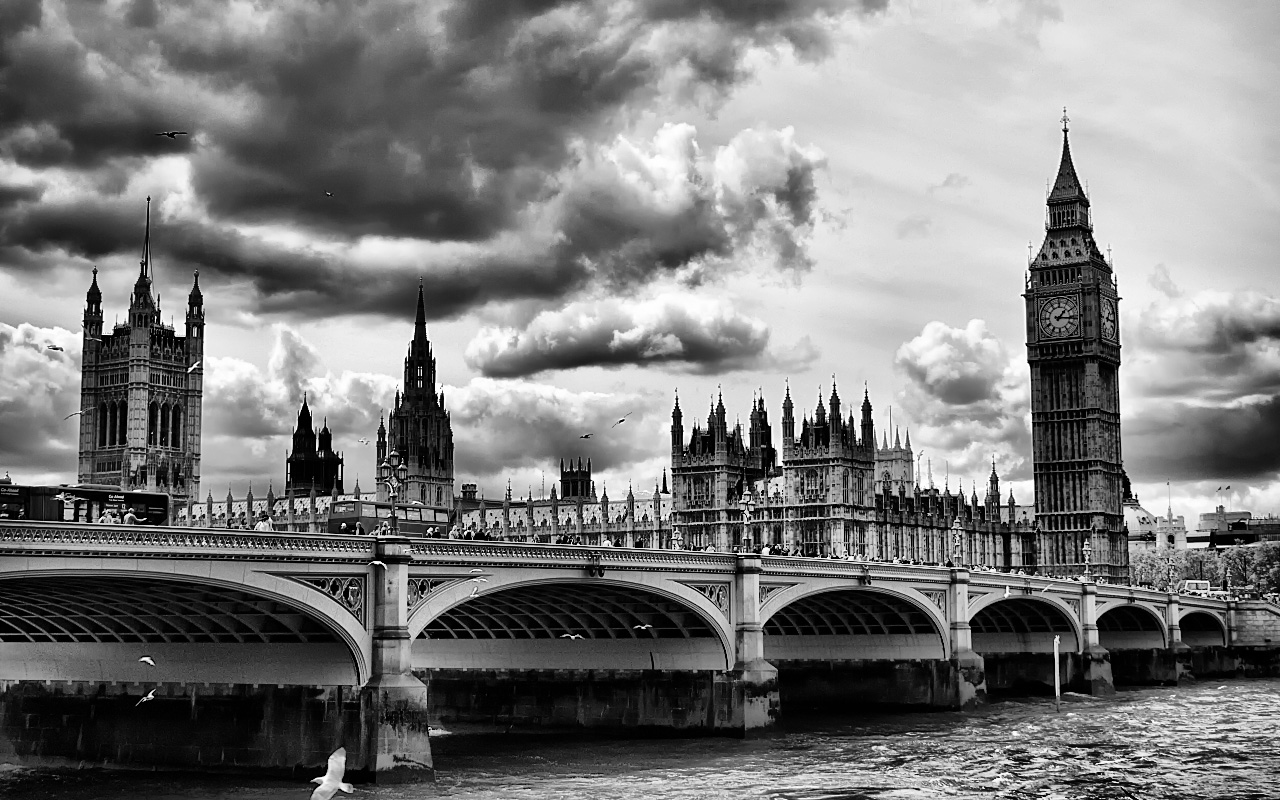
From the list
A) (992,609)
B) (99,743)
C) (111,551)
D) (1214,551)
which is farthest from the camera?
(1214,551)

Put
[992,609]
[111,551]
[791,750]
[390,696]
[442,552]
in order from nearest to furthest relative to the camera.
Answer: [111,551] → [390,696] → [442,552] → [791,750] → [992,609]

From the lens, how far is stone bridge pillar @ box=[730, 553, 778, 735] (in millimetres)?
58031

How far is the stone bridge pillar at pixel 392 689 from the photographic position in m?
43.3

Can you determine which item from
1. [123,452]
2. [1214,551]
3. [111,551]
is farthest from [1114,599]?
[123,452]

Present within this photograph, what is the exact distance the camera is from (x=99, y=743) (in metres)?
50.6

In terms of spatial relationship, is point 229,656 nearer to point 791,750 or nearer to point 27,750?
point 27,750

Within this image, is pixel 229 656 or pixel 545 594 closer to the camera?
pixel 229 656

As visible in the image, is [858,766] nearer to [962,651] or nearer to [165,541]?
[165,541]

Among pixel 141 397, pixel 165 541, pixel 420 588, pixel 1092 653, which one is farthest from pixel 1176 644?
pixel 141 397

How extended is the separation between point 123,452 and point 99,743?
14206cm

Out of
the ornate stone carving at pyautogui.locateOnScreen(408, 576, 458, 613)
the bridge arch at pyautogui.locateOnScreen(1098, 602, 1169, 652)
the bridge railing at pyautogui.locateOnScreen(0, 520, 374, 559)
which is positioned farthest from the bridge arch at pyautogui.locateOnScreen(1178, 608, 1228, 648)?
the bridge railing at pyautogui.locateOnScreen(0, 520, 374, 559)

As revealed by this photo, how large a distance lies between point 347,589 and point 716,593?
1775cm

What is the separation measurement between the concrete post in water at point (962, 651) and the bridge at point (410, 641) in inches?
4.0

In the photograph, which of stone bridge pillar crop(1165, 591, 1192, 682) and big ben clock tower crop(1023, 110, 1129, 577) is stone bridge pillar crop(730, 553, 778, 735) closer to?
stone bridge pillar crop(1165, 591, 1192, 682)
